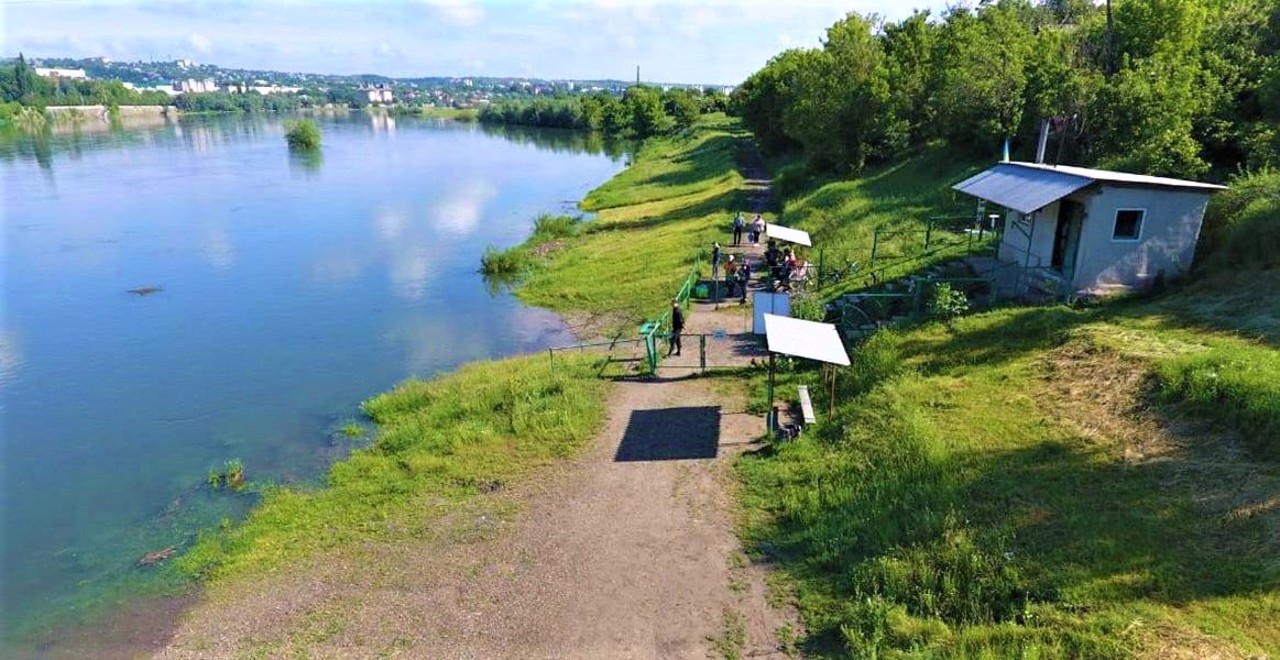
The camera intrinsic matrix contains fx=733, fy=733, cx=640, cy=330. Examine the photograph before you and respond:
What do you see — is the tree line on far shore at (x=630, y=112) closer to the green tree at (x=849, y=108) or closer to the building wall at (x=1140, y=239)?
the green tree at (x=849, y=108)

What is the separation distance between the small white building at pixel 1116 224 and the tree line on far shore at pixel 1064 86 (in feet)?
22.0

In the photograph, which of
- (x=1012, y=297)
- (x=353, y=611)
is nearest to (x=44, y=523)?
(x=353, y=611)

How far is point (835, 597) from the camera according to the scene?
1099cm

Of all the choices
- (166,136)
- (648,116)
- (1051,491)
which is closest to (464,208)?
(1051,491)

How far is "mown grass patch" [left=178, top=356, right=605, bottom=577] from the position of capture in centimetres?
1438

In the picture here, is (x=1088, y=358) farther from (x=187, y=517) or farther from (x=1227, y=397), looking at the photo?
(x=187, y=517)

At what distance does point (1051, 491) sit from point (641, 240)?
30.6 m

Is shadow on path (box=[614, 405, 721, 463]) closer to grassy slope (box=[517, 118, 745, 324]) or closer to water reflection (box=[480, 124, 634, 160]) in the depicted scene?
grassy slope (box=[517, 118, 745, 324])

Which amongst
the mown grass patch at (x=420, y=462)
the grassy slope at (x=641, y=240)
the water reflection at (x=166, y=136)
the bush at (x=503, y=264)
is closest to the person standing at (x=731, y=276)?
the grassy slope at (x=641, y=240)

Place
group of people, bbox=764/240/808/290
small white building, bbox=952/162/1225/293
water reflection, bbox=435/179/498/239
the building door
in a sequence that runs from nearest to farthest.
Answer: small white building, bbox=952/162/1225/293
the building door
group of people, bbox=764/240/808/290
water reflection, bbox=435/179/498/239

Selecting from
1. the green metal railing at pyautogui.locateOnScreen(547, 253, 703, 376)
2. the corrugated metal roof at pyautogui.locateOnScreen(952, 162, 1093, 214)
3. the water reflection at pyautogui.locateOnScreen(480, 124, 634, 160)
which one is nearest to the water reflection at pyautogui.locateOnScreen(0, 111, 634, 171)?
the water reflection at pyautogui.locateOnScreen(480, 124, 634, 160)

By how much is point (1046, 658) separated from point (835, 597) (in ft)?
9.91

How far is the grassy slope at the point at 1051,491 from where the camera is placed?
29.9 ft

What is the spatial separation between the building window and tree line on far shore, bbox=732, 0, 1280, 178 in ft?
24.3
